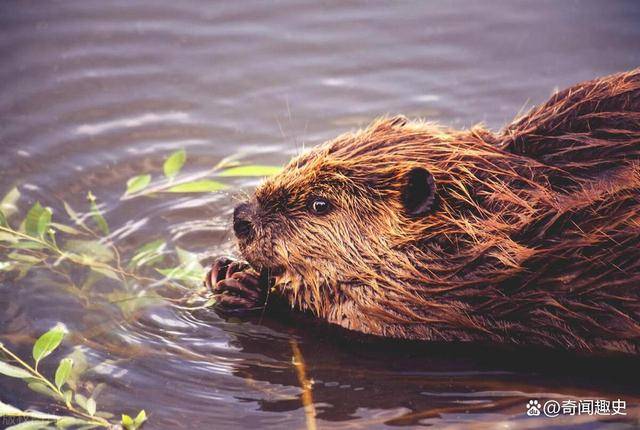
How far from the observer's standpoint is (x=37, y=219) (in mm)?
4152

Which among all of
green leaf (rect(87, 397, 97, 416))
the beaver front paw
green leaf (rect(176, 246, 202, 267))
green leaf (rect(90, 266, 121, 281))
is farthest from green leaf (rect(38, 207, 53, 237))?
green leaf (rect(87, 397, 97, 416))

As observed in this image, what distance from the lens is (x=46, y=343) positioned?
3.51 meters

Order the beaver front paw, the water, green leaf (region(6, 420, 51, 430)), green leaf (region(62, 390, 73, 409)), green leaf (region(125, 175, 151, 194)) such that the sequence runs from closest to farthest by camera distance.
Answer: green leaf (region(6, 420, 51, 430)), green leaf (region(62, 390, 73, 409)), the water, the beaver front paw, green leaf (region(125, 175, 151, 194))

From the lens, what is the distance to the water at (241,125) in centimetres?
356

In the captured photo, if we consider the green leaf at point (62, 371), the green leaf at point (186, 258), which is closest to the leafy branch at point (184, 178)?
the green leaf at point (186, 258)

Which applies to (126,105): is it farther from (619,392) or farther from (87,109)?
(619,392)

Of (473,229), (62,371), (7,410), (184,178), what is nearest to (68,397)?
(62,371)

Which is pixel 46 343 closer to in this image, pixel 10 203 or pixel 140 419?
pixel 140 419

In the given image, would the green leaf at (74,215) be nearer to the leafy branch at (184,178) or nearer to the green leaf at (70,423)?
the leafy branch at (184,178)

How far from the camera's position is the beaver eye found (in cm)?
377

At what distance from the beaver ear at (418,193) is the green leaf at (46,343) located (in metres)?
1.36

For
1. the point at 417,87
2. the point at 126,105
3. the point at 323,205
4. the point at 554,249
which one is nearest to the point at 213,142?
the point at 126,105

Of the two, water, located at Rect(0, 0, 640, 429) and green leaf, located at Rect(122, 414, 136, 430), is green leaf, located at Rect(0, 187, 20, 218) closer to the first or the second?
water, located at Rect(0, 0, 640, 429)

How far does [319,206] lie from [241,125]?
1.74 metres
